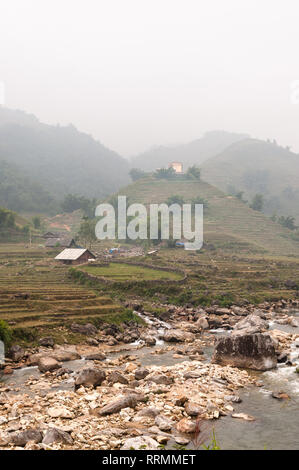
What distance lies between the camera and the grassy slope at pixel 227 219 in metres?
111

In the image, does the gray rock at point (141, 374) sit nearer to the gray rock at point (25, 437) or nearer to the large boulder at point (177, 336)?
the gray rock at point (25, 437)

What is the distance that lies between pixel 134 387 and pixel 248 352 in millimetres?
8780

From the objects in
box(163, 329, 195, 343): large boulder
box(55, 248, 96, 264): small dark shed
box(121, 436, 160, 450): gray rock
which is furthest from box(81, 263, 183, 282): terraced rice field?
box(121, 436, 160, 450): gray rock

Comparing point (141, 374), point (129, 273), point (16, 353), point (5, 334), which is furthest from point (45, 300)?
point (141, 374)

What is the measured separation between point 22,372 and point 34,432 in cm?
1121

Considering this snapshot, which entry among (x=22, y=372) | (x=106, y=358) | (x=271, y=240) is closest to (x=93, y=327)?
(x=106, y=358)

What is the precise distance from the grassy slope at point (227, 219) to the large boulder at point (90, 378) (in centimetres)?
Answer: 8457

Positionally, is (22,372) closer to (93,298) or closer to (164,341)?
A: (164,341)

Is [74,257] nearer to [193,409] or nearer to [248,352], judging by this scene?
[248,352]

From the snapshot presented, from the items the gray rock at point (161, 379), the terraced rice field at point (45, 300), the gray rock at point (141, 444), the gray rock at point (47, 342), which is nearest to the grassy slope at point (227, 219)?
the terraced rice field at point (45, 300)
